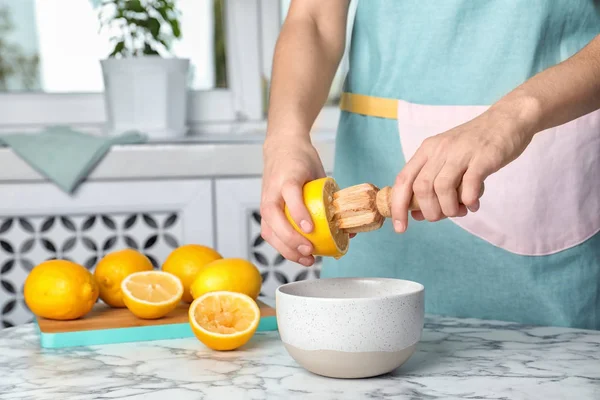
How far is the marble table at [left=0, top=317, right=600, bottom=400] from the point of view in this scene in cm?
75

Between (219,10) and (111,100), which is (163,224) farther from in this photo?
(219,10)

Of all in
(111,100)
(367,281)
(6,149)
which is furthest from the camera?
(111,100)

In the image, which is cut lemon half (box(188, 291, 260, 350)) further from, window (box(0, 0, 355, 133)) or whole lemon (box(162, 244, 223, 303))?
window (box(0, 0, 355, 133))

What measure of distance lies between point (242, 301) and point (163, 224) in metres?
1.06

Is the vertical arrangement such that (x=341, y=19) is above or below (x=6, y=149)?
above

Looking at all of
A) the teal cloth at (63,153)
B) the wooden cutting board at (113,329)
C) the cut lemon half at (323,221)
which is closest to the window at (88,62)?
the teal cloth at (63,153)

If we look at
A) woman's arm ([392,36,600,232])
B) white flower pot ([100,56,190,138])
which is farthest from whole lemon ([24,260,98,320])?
white flower pot ([100,56,190,138])

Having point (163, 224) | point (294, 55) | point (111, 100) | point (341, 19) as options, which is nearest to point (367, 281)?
point (294, 55)

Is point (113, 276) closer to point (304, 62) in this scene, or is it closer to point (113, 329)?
point (113, 329)

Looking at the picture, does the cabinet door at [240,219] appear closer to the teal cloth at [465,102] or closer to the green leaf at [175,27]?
the green leaf at [175,27]

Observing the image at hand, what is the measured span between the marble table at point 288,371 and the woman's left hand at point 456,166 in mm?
155

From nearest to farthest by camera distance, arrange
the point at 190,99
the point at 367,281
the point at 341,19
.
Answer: the point at 367,281
the point at 341,19
the point at 190,99

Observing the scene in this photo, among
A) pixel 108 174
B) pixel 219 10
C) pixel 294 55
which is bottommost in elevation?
pixel 108 174

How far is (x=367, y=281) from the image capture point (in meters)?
0.91
